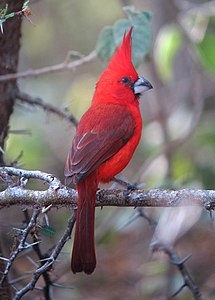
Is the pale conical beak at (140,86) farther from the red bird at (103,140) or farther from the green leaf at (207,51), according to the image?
the green leaf at (207,51)

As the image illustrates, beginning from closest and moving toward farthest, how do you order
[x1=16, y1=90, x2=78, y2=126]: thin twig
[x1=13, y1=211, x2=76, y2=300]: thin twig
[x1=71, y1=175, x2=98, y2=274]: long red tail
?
[x1=13, y1=211, x2=76, y2=300]: thin twig
[x1=71, y1=175, x2=98, y2=274]: long red tail
[x1=16, y1=90, x2=78, y2=126]: thin twig

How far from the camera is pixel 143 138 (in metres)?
7.05

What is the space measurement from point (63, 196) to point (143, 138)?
4.00 m

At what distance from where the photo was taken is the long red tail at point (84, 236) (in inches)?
125

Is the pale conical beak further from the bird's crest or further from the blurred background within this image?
the blurred background

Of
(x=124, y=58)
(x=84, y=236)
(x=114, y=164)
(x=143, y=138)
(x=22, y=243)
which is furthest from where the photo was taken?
(x=143, y=138)

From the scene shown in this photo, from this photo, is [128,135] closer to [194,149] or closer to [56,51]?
[194,149]

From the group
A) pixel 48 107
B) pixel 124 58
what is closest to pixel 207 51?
pixel 124 58

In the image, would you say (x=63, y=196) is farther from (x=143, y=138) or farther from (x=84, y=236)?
(x=143, y=138)

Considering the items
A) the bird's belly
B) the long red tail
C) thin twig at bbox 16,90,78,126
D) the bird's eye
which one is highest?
the bird's eye

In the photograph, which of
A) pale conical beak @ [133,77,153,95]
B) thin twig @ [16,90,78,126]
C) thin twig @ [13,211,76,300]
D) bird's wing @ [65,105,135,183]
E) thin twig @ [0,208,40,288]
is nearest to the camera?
thin twig @ [0,208,40,288]

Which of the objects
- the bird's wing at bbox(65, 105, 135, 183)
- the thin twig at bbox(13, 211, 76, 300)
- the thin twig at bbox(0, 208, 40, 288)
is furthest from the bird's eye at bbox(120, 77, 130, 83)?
the thin twig at bbox(0, 208, 40, 288)

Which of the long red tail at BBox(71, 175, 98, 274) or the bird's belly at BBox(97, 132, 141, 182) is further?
the bird's belly at BBox(97, 132, 141, 182)

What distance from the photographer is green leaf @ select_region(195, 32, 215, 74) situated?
4.87m
